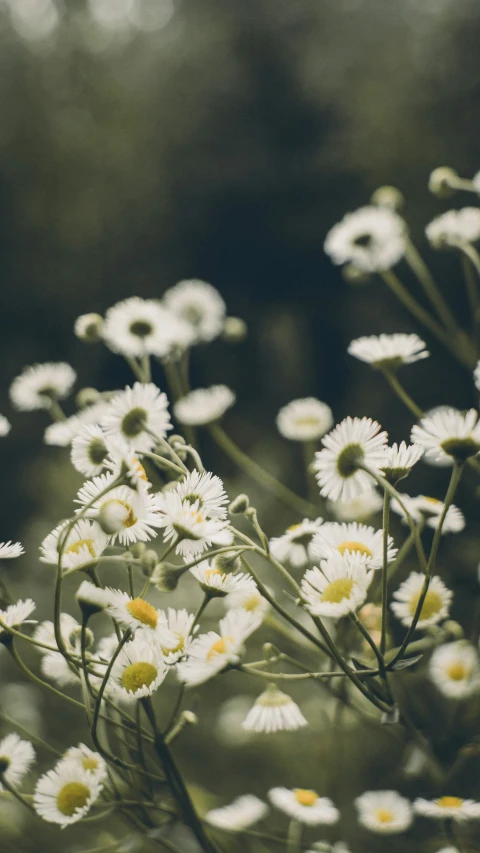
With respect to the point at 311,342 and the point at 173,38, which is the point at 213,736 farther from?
the point at 173,38

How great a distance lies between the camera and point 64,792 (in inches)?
14.4

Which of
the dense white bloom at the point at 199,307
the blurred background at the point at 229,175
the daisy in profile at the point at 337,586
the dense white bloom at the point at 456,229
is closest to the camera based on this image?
the daisy in profile at the point at 337,586

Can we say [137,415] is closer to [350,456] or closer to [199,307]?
[350,456]

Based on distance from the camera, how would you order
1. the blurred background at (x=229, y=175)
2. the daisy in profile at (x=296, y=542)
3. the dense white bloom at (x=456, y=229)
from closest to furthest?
the daisy in profile at (x=296, y=542) → the dense white bloom at (x=456, y=229) → the blurred background at (x=229, y=175)

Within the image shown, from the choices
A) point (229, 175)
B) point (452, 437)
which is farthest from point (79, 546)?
point (229, 175)

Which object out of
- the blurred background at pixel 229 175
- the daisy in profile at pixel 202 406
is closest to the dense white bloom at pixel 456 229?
the daisy in profile at pixel 202 406

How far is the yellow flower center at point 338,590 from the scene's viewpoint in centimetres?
31

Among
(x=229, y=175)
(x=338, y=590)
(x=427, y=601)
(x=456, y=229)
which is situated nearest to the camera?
(x=338, y=590)

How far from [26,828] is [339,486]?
557 mm

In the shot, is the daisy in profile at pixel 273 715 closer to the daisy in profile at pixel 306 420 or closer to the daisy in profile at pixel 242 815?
the daisy in profile at pixel 242 815

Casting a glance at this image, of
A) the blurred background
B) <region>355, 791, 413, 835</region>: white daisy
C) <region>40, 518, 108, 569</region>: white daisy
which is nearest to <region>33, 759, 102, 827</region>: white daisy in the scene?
<region>40, 518, 108, 569</region>: white daisy

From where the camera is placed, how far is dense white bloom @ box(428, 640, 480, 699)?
1.59 ft

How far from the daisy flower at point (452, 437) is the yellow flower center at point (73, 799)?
25 cm

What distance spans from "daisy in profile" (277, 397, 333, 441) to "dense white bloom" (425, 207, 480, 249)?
6.8 inches
